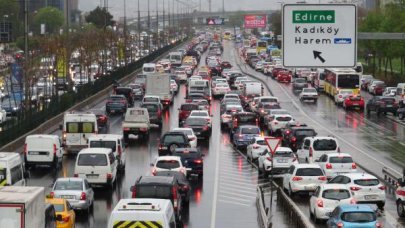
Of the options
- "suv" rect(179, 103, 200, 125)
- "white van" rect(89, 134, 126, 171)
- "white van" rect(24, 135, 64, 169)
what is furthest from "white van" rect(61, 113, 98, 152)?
"suv" rect(179, 103, 200, 125)

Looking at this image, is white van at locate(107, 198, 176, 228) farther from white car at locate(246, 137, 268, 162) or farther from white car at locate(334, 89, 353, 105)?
white car at locate(334, 89, 353, 105)

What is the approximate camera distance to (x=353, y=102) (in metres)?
82.0

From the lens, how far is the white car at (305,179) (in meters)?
39.0

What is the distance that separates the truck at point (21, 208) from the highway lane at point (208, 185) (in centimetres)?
945

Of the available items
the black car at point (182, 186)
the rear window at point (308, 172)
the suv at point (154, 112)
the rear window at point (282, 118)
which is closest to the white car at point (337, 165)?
the rear window at point (308, 172)

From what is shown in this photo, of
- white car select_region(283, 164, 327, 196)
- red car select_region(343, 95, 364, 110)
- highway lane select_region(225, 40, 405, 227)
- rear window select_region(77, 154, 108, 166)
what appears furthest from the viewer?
red car select_region(343, 95, 364, 110)

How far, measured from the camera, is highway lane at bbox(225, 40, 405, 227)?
39.6 m

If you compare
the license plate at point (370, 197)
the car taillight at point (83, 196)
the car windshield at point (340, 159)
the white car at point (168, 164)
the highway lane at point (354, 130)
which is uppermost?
the white car at point (168, 164)

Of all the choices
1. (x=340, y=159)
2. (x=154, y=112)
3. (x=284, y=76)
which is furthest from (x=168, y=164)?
(x=284, y=76)

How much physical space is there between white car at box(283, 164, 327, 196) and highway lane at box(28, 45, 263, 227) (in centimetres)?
165

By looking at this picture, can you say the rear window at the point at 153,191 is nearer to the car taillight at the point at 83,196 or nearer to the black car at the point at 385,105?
the car taillight at the point at 83,196

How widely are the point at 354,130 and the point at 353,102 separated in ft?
48.4

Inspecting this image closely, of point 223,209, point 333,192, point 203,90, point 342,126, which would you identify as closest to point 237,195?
point 223,209

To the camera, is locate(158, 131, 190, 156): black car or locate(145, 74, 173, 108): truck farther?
locate(145, 74, 173, 108): truck
